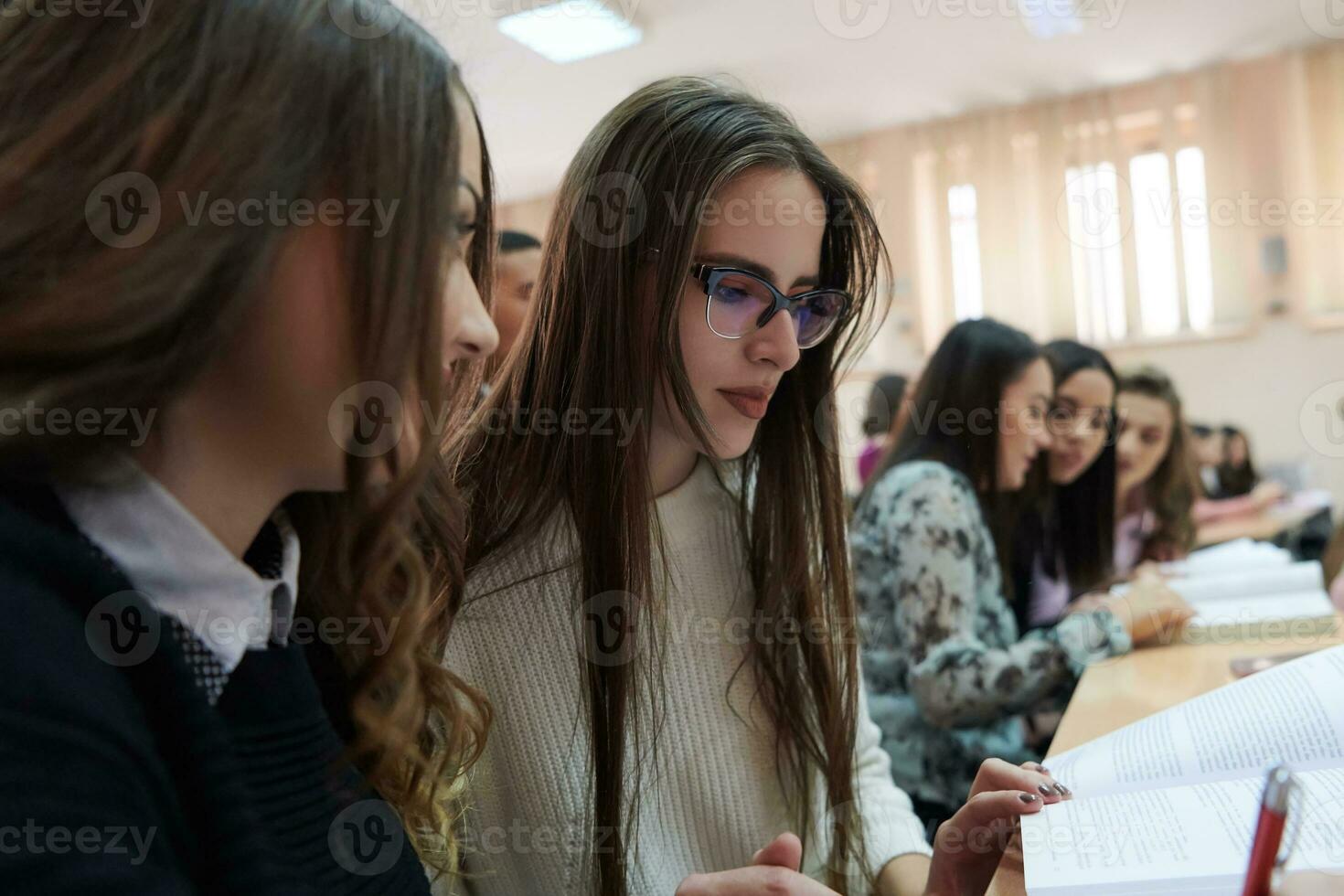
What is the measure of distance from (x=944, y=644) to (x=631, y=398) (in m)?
0.81

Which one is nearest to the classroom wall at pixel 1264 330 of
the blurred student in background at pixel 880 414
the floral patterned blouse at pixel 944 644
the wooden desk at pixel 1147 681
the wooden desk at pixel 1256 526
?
the blurred student in background at pixel 880 414

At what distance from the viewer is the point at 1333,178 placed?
5.09 metres

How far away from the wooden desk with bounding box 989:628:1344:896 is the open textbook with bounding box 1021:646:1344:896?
6.9 inches

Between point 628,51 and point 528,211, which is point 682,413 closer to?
point 628,51

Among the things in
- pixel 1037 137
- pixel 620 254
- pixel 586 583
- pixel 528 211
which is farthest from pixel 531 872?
pixel 528 211

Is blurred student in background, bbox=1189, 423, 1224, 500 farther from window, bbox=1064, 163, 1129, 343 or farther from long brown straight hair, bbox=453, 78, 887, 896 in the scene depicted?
long brown straight hair, bbox=453, 78, 887, 896

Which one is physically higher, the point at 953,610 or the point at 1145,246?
the point at 1145,246

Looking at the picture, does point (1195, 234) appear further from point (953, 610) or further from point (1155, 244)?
point (953, 610)

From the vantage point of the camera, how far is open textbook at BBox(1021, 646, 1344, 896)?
638 mm

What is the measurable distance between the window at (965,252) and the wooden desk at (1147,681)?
447 centimetres

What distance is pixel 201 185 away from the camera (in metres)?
0.55

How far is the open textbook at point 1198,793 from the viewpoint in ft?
2.09

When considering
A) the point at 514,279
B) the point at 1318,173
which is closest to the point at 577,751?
the point at 514,279

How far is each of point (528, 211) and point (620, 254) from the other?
20.4 feet
